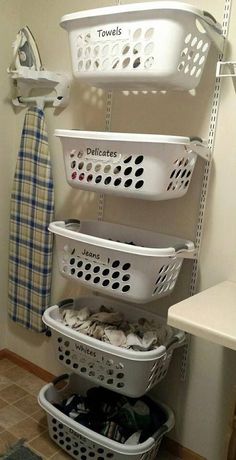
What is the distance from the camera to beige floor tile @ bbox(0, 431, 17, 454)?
1.55 meters

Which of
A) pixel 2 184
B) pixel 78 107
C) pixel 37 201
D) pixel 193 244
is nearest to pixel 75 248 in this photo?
pixel 193 244

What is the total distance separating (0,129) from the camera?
193 centimetres

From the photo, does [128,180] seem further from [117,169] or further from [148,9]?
[148,9]

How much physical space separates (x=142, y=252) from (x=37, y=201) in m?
0.80

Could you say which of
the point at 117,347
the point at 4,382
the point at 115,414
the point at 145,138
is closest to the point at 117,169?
the point at 145,138

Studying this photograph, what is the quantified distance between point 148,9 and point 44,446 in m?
1.56

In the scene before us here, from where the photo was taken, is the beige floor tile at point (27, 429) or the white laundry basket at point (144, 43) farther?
the beige floor tile at point (27, 429)

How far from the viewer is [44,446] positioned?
1.59 metres

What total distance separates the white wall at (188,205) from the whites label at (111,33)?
1.08 feet

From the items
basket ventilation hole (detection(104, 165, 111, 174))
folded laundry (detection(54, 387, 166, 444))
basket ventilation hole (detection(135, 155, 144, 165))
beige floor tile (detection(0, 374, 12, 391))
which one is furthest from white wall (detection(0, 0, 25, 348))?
basket ventilation hole (detection(135, 155, 144, 165))

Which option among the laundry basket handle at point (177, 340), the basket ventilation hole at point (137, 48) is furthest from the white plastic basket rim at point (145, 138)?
the laundry basket handle at point (177, 340)

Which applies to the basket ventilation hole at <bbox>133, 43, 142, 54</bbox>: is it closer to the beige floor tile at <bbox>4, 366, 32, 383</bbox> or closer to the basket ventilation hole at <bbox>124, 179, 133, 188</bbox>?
the basket ventilation hole at <bbox>124, 179, 133, 188</bbox>

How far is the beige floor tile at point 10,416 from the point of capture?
67.0 inches

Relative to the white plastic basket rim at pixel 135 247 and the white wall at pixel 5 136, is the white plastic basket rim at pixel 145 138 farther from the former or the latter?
the white wall at pixel 5 136
